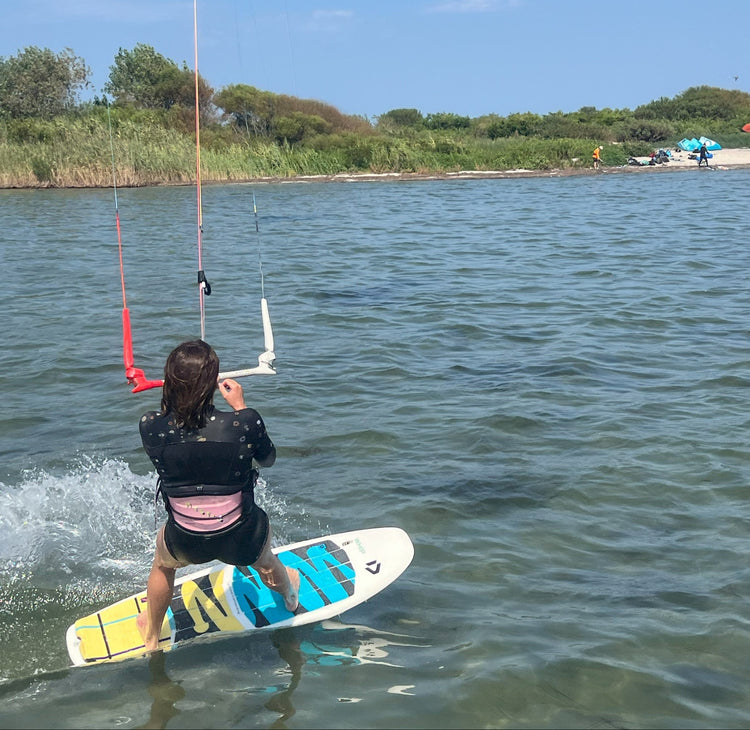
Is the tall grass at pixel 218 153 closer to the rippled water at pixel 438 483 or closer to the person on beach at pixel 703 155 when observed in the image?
the person on beach at pixel 703 155

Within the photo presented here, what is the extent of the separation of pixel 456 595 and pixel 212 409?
2.10m

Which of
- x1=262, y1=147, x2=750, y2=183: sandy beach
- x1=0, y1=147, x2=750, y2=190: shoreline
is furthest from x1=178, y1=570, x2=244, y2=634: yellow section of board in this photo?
x1=262, y1=147, x2=750, y2=183: sandy beach

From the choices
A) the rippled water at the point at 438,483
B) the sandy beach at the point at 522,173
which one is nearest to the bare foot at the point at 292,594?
the rippled water at the point at 438,483

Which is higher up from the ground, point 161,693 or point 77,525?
point 77,525

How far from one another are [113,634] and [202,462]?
1337 millimetres

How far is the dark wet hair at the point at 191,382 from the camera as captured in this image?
14.0 feet

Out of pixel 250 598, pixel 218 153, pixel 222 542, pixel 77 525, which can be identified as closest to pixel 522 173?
pixel 218 153

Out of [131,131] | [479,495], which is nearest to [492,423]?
[479,495]

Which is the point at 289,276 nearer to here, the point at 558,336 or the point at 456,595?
the point at 558,336

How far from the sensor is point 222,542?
14.8 ft

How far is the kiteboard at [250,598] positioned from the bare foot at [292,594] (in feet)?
0.13

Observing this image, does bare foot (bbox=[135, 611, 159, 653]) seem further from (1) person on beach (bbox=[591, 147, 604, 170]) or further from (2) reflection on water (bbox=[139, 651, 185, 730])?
(1) person on beach (bbox=[591, 147, 604, 170])

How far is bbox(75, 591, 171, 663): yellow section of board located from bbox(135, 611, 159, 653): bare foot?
0.13 ft

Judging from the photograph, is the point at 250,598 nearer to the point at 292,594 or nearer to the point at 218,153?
the point at 292,594
